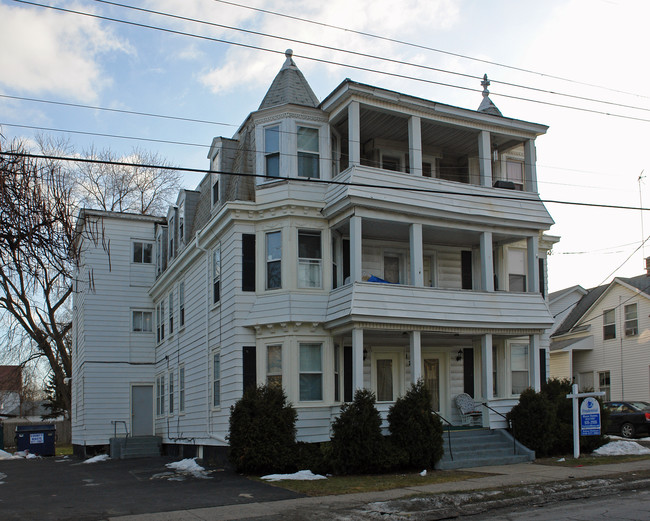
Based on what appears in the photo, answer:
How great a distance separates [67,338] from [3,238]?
38.5 meters

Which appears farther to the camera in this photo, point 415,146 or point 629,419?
point 629,419

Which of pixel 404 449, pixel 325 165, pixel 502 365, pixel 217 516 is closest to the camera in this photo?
pixel 217 516

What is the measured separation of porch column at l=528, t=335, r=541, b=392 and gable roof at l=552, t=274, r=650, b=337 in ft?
55.6

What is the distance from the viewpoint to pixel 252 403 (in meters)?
16.3

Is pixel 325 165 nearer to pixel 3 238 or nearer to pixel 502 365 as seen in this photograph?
pixel 502 365

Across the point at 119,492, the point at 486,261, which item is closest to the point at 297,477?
the point at 119,492

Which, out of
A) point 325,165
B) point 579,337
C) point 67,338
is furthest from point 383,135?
point 67,338

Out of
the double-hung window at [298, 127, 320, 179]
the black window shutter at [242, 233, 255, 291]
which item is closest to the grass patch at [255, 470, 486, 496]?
the black window shutter at [242, 233, 255, 291]

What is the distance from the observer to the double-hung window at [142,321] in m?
29.1

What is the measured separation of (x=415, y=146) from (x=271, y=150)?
13.0 ft

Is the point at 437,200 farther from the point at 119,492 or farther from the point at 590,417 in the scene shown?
the point at 119,492

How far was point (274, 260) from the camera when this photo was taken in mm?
18484

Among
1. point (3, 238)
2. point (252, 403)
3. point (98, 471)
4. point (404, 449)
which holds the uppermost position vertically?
point (3, 238)

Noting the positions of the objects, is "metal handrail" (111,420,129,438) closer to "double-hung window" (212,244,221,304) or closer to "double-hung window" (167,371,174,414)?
"double-hung window" (167,371,174,414)
